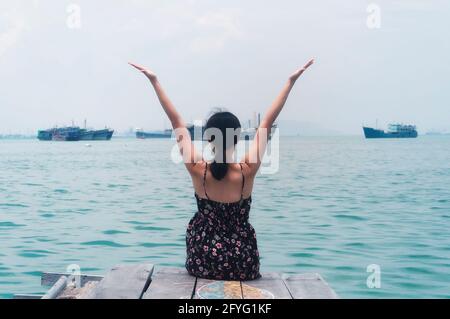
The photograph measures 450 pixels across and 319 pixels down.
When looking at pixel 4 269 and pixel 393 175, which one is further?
pixel 393 175

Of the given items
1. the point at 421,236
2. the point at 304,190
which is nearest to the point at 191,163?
the point at 421,236

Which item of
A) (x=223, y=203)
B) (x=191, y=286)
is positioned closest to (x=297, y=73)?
(x=223, y=203)

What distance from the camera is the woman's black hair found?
4.62 metres

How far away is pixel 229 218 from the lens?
4832 millimetres

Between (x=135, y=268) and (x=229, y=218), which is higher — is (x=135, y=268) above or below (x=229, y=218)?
below

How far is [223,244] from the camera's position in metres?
4.81

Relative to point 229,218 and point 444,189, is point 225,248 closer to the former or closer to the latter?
point 229,218

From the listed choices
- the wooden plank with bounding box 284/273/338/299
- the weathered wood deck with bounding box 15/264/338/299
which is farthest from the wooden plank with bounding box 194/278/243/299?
the wooden plank with bounding box 284/273/338/299

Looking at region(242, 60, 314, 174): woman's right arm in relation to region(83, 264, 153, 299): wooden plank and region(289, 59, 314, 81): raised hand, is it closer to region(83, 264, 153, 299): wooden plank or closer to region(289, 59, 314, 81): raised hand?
region(289, 59, 314, 81): raised hand

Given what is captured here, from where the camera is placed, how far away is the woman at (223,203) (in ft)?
15.6

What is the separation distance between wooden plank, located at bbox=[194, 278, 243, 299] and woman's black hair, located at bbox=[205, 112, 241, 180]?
0.82 metres

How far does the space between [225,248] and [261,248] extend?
23.5 ft

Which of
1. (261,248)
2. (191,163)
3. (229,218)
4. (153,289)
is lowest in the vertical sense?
(261,248)

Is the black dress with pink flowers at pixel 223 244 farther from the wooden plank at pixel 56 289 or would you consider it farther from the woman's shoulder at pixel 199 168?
the wooden plank at pixel 56 289
